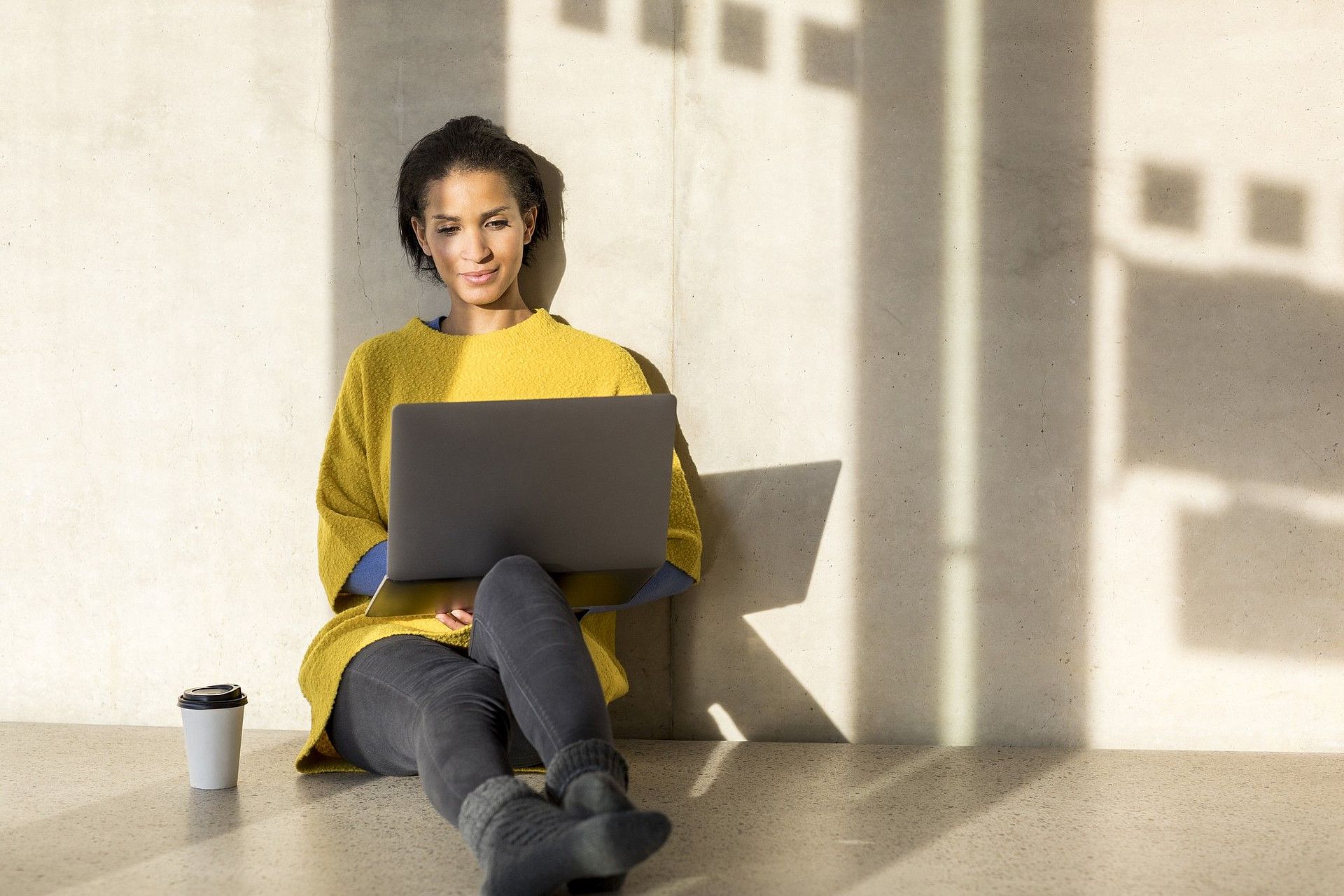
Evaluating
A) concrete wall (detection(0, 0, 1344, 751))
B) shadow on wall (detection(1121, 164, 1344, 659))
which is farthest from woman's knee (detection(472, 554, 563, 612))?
shadow on wall (detection(1121, 164, 1344, 659))

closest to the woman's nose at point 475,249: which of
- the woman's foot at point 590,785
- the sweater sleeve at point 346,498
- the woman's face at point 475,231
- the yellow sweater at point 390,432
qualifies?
the woman's face at point 475,231

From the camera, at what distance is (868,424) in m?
2.38

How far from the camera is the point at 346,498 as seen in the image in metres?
2.20

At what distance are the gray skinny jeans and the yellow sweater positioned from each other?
4.1 inches

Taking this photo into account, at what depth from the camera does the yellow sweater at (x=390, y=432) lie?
205cm

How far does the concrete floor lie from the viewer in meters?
1.53

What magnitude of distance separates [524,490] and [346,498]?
620 mm

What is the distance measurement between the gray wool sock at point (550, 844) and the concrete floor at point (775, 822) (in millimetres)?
152

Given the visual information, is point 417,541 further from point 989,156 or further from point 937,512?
point 989,156

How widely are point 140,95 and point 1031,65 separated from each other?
1.79 metres

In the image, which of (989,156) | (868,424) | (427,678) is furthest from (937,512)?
(427,678)

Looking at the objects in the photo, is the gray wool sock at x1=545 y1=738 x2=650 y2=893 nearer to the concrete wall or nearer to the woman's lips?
the concrete wall

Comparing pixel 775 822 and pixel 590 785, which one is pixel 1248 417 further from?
pixel 590 785

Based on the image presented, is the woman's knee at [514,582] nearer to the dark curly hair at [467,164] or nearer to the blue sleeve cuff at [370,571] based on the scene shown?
the blue sleeve cuff at [370,571]
